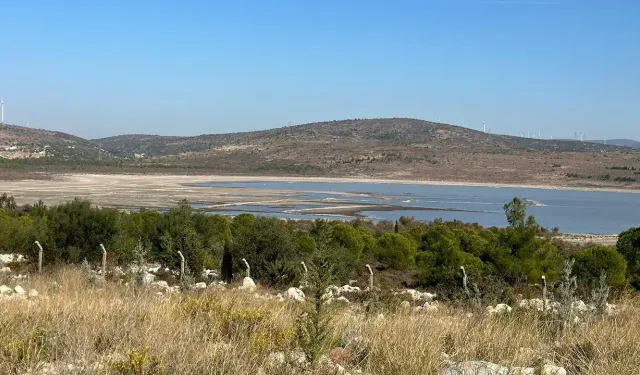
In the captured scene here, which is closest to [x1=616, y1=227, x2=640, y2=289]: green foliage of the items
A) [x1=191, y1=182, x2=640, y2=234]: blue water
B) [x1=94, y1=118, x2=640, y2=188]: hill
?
[x1=191, y1=182, x2=640, y2=234]: blue water

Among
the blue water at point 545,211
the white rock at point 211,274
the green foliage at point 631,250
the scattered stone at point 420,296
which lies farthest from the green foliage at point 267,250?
the blue water at point 545,211

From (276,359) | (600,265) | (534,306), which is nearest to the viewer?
(276,359)

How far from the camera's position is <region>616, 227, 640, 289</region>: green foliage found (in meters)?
→ 20.0

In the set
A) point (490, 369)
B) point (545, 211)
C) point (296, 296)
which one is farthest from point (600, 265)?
point (545, 211)

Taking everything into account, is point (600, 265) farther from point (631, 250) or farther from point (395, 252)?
point (395, 252)

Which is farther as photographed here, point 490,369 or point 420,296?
point 420,296

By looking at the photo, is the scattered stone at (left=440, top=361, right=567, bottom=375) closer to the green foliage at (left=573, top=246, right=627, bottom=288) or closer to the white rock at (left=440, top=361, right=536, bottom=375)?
the white rock at (left=440, top=361, right=536, bottom=375)

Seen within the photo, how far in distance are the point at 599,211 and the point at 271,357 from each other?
223 ft

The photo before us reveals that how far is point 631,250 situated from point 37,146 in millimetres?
161847

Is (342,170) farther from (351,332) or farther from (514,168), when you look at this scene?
(351,332)

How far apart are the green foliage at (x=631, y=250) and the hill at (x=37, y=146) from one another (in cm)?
13127

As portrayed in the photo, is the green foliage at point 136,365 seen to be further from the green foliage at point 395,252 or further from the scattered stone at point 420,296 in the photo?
the green foliage at point 395,252

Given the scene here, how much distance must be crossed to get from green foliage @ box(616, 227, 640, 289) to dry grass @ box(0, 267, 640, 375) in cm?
1555

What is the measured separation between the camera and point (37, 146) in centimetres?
16062
